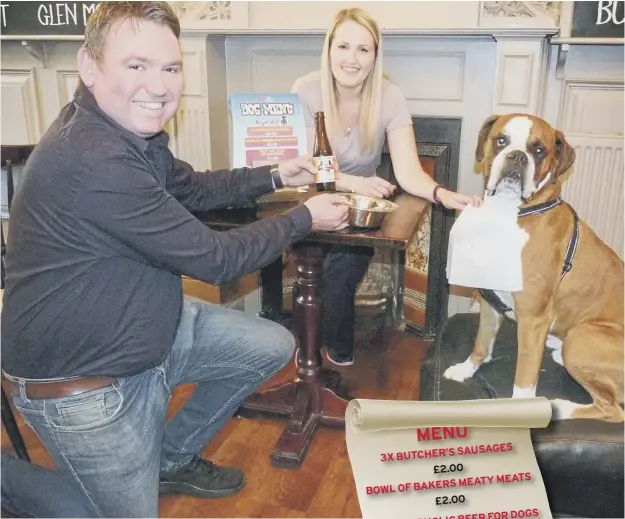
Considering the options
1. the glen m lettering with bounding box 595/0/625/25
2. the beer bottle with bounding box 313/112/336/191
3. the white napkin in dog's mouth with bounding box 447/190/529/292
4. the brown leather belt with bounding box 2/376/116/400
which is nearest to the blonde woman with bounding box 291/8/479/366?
the beer bottle with bounding box 313/112/336/191

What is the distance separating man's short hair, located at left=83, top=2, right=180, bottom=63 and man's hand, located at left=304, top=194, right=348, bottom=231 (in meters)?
0.53

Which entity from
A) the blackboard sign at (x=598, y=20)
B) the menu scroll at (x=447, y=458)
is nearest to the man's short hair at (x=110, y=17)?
the menu scroll at (x=447, y=458)

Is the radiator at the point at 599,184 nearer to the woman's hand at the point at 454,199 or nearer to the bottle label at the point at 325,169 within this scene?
the woman's hand at the point at 454,199

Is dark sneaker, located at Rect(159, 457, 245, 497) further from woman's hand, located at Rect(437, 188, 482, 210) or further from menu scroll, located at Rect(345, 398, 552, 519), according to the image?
menu scroll, located at Rect(345, 398, 552, 519)

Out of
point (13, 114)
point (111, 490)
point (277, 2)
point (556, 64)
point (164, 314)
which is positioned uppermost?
point (277, 2)

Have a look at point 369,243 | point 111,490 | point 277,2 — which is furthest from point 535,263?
point 277,2

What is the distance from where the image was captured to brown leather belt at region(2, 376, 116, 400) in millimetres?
1263

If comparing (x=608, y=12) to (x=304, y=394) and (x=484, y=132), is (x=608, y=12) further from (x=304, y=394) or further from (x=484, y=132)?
(x=304, y=394)

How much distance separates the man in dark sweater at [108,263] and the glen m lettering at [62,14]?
6.01 ft

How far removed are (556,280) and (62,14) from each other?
8.50ft

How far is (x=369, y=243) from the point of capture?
1526mm

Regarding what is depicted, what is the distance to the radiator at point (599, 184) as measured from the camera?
2.55 m

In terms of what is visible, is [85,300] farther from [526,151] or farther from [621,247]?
[621,247]

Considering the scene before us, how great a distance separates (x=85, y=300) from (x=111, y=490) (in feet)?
1.36
